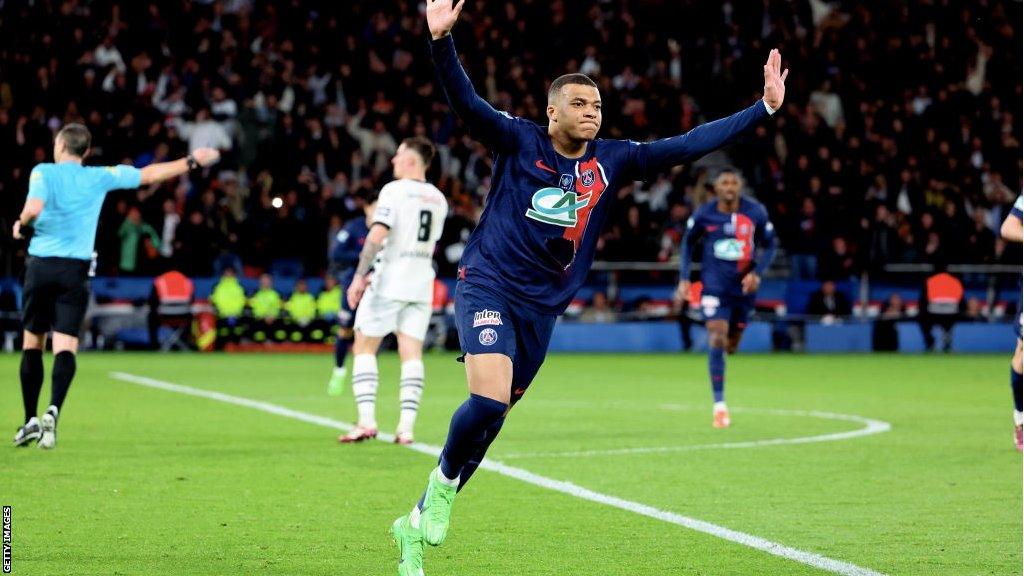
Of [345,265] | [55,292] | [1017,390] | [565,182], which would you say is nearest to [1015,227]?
[1017,390]

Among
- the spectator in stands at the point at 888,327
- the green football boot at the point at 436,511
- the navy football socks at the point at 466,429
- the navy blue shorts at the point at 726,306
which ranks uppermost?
the navy blue shorts at the point at 726,306

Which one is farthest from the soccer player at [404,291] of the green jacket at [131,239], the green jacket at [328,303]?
the green jacket at [131,239]

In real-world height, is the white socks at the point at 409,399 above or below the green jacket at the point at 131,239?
below

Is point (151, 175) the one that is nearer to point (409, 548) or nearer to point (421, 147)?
point (421, 147)

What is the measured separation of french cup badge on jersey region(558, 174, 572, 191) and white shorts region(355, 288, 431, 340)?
5042 mm

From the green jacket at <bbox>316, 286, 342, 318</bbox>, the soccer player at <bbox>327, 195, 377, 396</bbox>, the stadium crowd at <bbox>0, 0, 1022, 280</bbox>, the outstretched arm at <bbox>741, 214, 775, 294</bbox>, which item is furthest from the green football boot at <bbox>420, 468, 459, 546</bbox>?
the stadium crowd at <bbox>0, 0, 1022, 280</bbox>

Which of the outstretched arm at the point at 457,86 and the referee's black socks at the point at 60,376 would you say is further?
the referee's black socks at the point at 60,376

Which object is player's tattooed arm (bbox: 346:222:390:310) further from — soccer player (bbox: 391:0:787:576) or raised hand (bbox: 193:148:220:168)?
soccer player (bbox: 391:0:787:576)

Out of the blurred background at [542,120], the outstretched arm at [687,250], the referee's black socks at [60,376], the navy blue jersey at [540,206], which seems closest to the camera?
the navy blue jersey at [540,206]

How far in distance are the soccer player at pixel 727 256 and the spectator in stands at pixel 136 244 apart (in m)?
13.5

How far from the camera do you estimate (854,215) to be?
28250mm

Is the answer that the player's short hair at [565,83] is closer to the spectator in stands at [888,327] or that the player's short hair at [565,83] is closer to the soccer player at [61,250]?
the soccer player at [61,250]

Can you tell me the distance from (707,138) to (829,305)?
2148 cm

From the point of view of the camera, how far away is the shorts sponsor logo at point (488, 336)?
6332 millimetres
